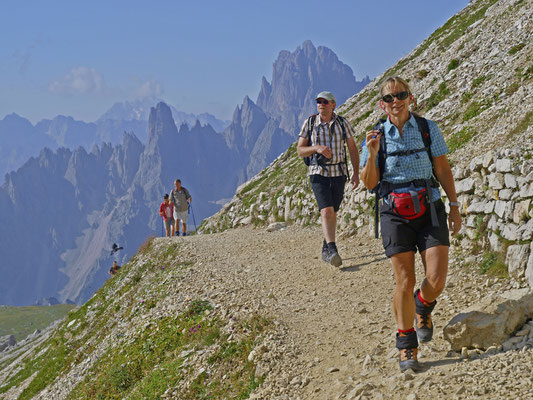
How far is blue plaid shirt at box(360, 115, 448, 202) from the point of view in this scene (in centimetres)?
588

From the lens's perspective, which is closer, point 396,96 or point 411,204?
point 411,204

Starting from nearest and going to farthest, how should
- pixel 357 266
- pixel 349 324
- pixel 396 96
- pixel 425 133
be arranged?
pixel 396 96 < pixel 425 133 < pixel 349 324 < pixel 357 266

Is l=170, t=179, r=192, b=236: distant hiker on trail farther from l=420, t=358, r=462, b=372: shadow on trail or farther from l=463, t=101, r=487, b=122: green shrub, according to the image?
l=420, t=358, r=462, b=372: shadow on trail

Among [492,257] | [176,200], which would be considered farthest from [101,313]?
[492,257]

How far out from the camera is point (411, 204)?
18.8 feet

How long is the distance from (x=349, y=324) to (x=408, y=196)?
12.8 ft

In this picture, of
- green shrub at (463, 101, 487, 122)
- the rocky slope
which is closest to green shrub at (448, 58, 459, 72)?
green shrub at (463, 101, 487, 122)

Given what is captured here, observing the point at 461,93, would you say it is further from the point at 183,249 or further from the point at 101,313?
the point at 101,313

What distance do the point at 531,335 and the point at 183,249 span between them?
14468 millimetres

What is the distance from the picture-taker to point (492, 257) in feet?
30.8

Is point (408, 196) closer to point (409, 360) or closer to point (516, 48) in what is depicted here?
point (409, 360)

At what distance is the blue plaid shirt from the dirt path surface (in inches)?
84.4

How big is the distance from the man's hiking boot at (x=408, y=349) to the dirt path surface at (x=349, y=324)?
14cm

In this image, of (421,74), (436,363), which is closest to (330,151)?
(436,363)
